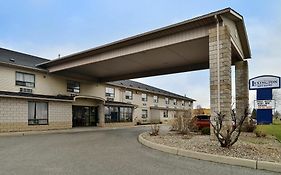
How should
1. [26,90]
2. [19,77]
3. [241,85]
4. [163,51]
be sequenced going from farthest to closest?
1. [26,90]
2. [19,77]
3. [241,85]
4. [163,51]

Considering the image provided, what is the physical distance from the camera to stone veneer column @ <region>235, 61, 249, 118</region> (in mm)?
19250

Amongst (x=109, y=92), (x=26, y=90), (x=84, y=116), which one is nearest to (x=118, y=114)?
(x=109, y=92)

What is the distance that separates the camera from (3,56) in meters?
22.0

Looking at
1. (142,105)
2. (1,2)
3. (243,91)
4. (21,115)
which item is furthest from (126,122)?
(1,2)

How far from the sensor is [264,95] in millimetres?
18625

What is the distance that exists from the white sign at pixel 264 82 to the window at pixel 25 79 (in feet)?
62.9

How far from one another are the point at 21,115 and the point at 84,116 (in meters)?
9.15

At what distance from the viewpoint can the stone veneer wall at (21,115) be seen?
745 inches

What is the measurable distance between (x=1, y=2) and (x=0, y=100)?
7.22 meters

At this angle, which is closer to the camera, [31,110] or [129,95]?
[31,110]

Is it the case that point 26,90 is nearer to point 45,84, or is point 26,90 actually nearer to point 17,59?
point 45,84

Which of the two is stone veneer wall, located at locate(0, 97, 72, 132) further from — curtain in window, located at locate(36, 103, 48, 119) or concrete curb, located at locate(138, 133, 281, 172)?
concrete curb, located at locate(138, 133, 281, 172)

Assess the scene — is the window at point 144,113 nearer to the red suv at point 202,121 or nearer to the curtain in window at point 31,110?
the red suv at point 202,121

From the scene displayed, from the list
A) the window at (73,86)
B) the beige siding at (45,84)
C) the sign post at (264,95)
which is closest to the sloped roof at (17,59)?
the beige siding at (45,84)
